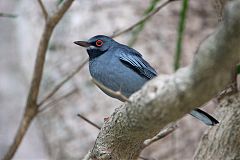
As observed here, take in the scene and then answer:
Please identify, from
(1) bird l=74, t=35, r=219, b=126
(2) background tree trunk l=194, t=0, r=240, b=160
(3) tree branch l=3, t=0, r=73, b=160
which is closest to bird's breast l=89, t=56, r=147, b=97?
(1) bird l=74, t=35, r=219, b=126

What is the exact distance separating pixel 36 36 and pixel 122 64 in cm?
228

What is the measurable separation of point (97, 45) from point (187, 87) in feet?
5.00

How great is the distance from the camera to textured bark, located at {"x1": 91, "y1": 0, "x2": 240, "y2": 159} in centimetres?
122

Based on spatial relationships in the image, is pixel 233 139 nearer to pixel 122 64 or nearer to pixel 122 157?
pixel 122 157

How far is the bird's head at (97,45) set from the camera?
278 cm

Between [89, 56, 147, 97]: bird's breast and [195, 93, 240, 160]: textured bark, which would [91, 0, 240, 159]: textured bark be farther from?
[89, 56, 147, 97]: bird's breast

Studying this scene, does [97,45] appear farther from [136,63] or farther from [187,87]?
[187,87]

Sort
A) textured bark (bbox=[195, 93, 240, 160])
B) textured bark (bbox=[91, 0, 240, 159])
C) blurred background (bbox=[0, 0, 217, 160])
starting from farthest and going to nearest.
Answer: blurred background (bbox=[0, 0, 217, 160]), textured bark (bbox=[195, 93, 240, 160]), textured bark (bbox=[91, 0, 240, 159])

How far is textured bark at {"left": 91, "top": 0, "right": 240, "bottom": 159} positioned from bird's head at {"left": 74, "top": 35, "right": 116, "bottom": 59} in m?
1.09

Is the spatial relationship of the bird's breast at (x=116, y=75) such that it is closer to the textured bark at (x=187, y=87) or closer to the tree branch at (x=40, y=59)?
the tree branch at (x=40, y=59)

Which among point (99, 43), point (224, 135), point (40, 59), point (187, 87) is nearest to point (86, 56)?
point (99, 43)

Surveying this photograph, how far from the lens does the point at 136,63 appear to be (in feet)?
8.41

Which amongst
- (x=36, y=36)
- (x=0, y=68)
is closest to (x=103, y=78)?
(x=36, y=36)

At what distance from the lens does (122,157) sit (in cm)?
190
